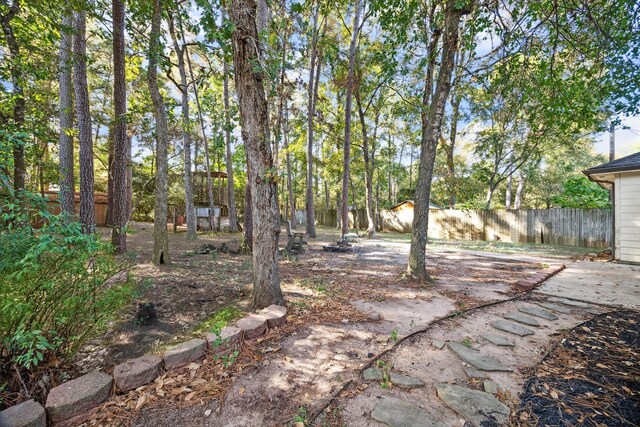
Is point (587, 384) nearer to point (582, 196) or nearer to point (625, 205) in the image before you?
point (625, 205)

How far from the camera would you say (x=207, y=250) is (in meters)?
6.71

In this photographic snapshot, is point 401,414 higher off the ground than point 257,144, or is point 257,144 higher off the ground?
point 257,144

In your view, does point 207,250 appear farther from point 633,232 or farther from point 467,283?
point 633,232

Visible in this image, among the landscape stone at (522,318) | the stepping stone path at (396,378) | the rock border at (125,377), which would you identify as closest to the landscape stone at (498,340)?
the landscape stone at (522,318)

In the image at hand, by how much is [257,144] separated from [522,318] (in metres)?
3.50

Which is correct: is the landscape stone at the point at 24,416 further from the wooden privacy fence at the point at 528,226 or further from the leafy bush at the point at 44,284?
the wooden privacy fence at the point at 528,226

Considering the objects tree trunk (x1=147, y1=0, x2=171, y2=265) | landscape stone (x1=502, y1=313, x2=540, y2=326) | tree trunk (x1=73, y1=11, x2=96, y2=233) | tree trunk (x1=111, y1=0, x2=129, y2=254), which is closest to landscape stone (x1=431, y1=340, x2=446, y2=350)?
landscape stone (x1=502, y1=313, x2=540, y2=326)

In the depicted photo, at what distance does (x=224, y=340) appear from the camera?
6.81 feet

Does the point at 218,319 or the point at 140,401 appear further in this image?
the point at 218,319

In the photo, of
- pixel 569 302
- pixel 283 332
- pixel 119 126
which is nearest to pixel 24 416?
pixel 283 332

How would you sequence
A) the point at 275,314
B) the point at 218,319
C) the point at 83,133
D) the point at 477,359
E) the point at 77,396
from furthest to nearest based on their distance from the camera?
1. the point at 83,133
2. the point at 218,319
3. the point at 275,314
4. the point at 477,359
5. the point at 77,396

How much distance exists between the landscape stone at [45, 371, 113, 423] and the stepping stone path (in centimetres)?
169

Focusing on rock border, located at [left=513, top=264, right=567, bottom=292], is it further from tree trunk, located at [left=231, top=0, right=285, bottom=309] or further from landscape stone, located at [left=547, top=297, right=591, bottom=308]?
tree trunk, located at [left=231, top=0, right=285, bottom=309]

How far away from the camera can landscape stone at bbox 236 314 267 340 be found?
2.27 metres
